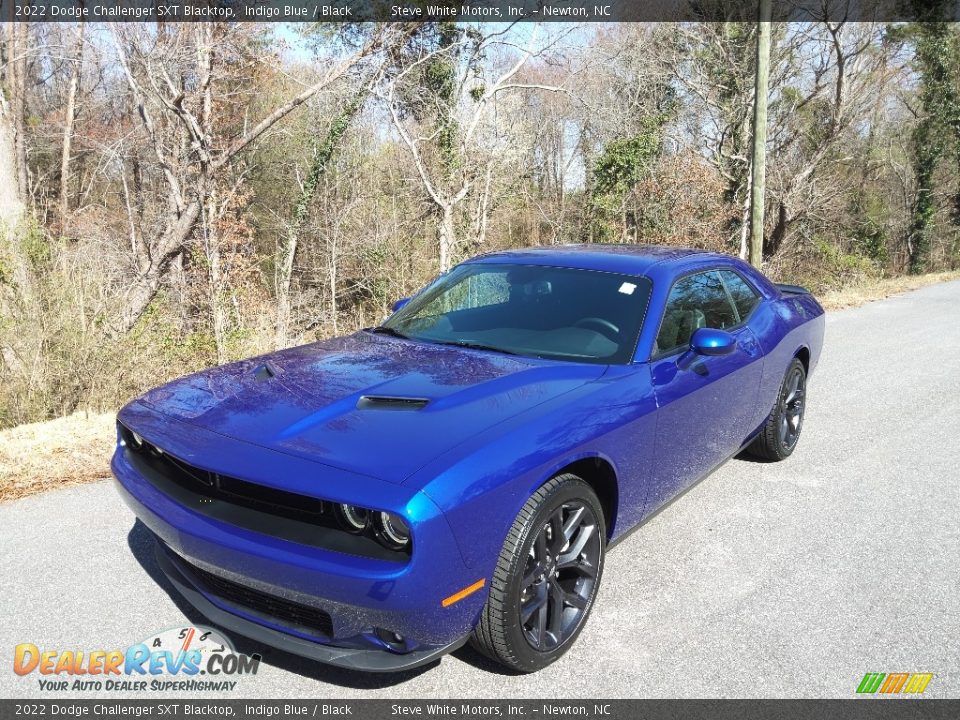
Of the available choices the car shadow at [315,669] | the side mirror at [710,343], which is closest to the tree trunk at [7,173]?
the car shadow at [315,669]

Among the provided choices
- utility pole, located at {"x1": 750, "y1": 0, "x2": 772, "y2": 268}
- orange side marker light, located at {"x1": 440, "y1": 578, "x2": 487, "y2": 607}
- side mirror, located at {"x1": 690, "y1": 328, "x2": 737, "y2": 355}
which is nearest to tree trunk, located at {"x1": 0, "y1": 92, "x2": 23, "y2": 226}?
side mirror, located at {"x1": 690, "y1": 328, "x2": 737, "y2": 355}

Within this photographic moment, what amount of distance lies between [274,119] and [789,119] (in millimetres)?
14438

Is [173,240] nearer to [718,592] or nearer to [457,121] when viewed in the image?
[457,121]

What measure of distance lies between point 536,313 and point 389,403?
4.15ft

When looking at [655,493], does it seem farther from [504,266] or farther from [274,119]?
[274,119]

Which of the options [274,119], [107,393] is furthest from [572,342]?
[274,119]

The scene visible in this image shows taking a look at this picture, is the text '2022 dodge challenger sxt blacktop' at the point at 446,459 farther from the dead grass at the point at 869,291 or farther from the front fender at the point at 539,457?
the dead grass at the point at 869,291

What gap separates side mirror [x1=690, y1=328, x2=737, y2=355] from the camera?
3.61 metres

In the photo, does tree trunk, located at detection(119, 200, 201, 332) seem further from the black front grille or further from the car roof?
the black front grille

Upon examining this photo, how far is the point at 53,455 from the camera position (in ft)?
16.3

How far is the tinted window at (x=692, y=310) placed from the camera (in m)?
3.75

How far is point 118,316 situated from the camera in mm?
7570

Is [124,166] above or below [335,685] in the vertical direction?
above

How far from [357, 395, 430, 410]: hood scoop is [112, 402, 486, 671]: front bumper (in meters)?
0.46
